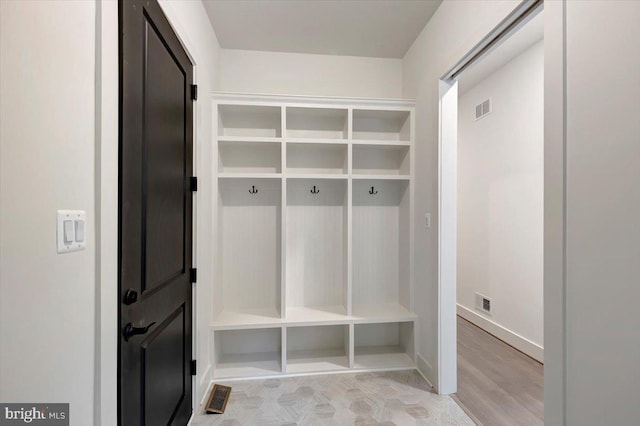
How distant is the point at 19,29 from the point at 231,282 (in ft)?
7.57

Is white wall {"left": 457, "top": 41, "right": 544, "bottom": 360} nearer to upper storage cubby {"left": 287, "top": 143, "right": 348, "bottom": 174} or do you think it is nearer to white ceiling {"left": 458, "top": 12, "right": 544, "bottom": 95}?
white ceiling {"left": 458, "top": 12, "right": 544, "bottom": 95}

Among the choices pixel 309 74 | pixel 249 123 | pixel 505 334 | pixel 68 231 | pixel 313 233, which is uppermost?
pixel 309 74

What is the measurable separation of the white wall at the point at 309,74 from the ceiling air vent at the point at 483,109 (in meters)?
1.17

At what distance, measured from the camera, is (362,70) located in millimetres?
2848

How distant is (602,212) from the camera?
1.02 m

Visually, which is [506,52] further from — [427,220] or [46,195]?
[46,195]

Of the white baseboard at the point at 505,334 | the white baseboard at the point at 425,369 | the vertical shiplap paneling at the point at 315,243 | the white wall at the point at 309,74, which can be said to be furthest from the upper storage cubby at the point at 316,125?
the white baseboard at the point at 505,334

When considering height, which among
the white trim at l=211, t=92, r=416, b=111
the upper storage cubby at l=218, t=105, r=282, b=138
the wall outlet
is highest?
the white trim at l=211, t=92, r=416, b=111

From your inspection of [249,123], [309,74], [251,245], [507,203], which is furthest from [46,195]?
[507,203]

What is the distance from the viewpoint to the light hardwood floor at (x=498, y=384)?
6.28ft

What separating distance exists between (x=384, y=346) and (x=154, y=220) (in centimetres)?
243

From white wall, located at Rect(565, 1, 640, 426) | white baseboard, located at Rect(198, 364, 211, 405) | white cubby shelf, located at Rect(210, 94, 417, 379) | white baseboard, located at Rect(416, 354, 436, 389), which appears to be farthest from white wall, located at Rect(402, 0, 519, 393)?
white baseboard, located at Rect(198, 364, 211, 405)

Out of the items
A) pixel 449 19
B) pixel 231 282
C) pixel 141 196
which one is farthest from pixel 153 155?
pixel 449 19

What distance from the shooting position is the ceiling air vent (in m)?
3.29
